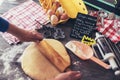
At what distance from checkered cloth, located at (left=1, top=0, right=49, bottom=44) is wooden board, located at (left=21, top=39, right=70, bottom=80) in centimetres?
15

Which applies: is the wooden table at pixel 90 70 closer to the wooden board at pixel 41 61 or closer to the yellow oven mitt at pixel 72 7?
the wooden board at pixel 41 61

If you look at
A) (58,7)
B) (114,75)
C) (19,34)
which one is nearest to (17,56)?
(19,34)

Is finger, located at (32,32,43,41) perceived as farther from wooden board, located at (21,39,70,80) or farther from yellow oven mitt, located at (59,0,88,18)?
yellow oven mitt, located at (59,0,88,18)

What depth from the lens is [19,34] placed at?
1183mm

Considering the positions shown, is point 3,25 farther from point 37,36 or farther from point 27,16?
point 27,16

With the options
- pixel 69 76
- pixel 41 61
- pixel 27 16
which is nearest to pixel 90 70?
pixel 69 76

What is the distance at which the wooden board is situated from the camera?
112 centimetres

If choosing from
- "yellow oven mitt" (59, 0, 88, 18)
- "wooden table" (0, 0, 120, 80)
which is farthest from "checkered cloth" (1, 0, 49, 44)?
"wooden table" (0, 0, 120, 80)

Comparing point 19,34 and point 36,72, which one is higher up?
point 19,34

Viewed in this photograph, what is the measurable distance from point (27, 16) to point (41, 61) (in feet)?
1.17

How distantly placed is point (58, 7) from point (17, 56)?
0.38 metres

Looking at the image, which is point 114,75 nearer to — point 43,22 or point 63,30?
point 63,30

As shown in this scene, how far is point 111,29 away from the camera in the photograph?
1.31 m

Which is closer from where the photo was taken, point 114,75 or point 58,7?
point 114,75
